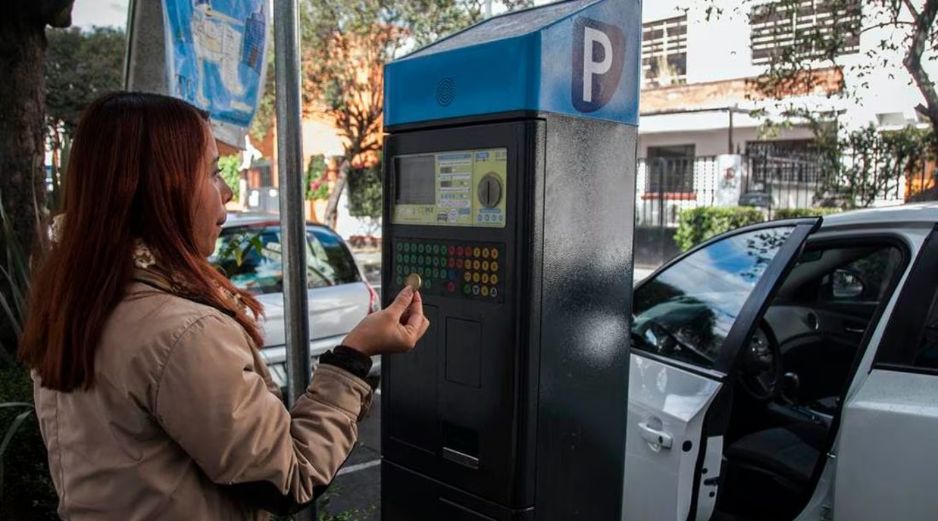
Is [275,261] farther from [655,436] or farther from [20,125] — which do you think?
[655,436]

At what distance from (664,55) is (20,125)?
739 inches

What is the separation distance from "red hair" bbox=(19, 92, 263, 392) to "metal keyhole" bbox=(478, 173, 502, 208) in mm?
781

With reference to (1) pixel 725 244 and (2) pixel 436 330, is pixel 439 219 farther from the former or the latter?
(1) pixel 725 244

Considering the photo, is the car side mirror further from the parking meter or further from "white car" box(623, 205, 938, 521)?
the parking meter

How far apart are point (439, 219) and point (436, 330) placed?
307 millimetres

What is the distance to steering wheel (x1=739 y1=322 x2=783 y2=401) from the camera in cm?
316

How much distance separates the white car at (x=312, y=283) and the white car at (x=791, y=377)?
2.47 meters

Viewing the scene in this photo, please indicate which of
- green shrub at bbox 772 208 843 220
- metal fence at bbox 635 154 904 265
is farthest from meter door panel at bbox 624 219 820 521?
metal fence at bbox 635 154 904 265

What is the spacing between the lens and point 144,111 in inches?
51.8

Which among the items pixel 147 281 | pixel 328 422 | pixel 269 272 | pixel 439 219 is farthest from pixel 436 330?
pixel 269 272

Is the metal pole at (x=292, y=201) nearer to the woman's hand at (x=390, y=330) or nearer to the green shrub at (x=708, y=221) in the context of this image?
the woman's hand at (x=390, y=330)

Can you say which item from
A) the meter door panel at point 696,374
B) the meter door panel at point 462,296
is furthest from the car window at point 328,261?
the meter door panel at point 462,296

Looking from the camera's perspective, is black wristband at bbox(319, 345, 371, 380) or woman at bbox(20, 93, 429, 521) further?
black wristband at bbox(319, 345, 371, 380)

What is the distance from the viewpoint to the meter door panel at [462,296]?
1.91 meters
